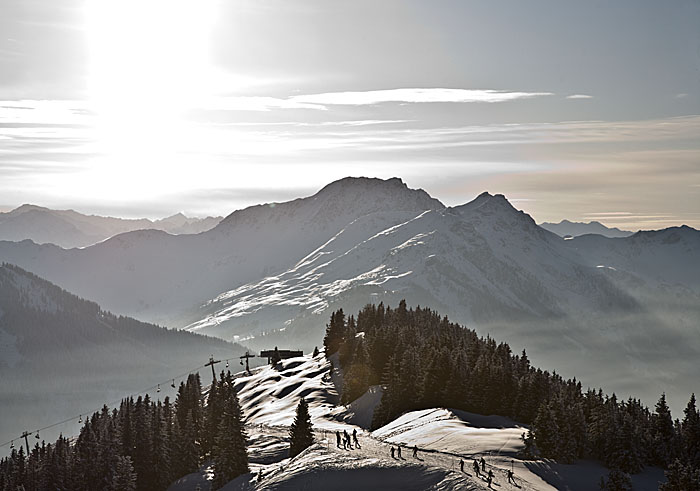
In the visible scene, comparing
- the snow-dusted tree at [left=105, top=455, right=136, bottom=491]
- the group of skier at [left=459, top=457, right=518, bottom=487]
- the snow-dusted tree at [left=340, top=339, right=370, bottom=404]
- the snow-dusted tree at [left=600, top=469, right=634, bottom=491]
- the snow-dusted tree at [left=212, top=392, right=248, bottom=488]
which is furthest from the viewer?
the snow-dusted tree at [left=340, top=339, right=370, bottom=404]

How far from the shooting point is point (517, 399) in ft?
376

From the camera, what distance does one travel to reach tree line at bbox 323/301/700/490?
8969 cm

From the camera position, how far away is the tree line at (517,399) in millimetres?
89688

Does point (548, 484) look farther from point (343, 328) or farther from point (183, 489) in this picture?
point (343, 328)

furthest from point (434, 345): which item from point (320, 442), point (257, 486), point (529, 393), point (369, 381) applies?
point (257, 486)

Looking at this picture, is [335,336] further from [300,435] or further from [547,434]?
[547,434]

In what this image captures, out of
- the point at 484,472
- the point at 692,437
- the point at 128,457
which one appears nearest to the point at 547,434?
the point at 484,472

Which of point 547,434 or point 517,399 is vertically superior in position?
point 547,434

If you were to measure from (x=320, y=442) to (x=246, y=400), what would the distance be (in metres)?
86.1

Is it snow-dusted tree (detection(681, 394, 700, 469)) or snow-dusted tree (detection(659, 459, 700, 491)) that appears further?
snow-dusted tree (detection(681, 394, 700, 469))

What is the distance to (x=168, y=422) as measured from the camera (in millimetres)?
124312

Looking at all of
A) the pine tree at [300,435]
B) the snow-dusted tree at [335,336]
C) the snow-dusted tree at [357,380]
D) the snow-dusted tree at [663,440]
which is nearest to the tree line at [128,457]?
the pine tree at [300,435]

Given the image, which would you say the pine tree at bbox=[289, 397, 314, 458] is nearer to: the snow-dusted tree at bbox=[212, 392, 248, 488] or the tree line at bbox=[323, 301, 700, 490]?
the snow-dusted tree at bbox=[212, 392, 248, 488]

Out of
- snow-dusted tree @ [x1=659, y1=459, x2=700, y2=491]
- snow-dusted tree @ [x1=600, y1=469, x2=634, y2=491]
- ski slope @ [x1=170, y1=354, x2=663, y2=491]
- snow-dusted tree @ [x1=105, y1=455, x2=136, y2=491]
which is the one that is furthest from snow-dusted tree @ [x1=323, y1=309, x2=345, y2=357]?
snow-dusted tree @ [x1=659, y1=459, x2=700, y2=491]
